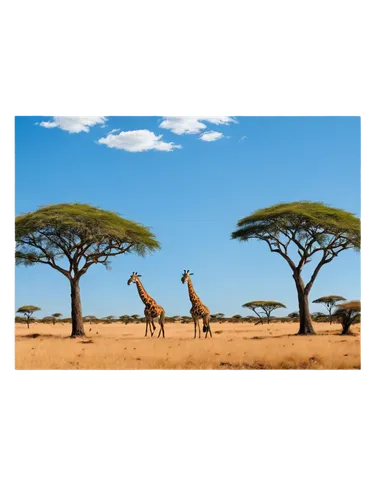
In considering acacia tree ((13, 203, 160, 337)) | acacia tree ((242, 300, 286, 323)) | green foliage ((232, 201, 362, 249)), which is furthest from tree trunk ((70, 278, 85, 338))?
acacia tree ((242, 300, 286, 323))

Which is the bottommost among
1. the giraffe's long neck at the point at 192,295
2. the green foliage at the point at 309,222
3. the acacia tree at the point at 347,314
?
the acacia tree at the point at 347,314

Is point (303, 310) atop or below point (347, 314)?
atop

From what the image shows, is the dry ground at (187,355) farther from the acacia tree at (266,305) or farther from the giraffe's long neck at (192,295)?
the acacia tree at (266,305)

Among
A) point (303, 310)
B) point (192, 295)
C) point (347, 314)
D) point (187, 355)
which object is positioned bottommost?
point (187, 355)

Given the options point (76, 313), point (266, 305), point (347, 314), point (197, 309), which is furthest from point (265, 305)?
point (76, 313)

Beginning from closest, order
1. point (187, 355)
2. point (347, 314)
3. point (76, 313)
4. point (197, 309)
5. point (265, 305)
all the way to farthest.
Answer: point (187, 355) → point (76, 313) → point (197, 309) → point (347, 314) → point (265, 305)

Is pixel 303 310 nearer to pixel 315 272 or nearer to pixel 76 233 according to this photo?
pixel 315 272

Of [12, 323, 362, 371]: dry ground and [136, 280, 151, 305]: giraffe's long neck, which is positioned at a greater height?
[136, 280, 151, 305]: giraffe's long neck

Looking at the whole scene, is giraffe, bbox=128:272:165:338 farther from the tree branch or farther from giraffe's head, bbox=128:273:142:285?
the tree branch

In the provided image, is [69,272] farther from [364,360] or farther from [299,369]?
[364,360]

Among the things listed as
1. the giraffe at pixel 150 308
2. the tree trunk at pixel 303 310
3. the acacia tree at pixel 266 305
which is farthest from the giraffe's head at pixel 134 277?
the acacia tree at pixel 266 305

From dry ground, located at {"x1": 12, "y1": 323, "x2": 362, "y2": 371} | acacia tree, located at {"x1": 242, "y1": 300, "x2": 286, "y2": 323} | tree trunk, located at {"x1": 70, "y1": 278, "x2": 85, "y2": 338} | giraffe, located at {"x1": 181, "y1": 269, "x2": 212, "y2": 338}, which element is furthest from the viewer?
acacia tree, located at {"x1": 242, "y1": 300, "x2": 286, "y2": 323}

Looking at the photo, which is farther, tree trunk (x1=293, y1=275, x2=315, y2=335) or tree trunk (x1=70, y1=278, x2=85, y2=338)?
tree trunk (x1=293, y1=275, x2=315, y2=335)

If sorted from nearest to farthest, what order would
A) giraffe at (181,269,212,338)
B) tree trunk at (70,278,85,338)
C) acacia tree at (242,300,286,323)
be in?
tree trunk at (70,278,85,338)
giraffe at (181,269,212,338)
acacia tree at (242,300,286,323)
